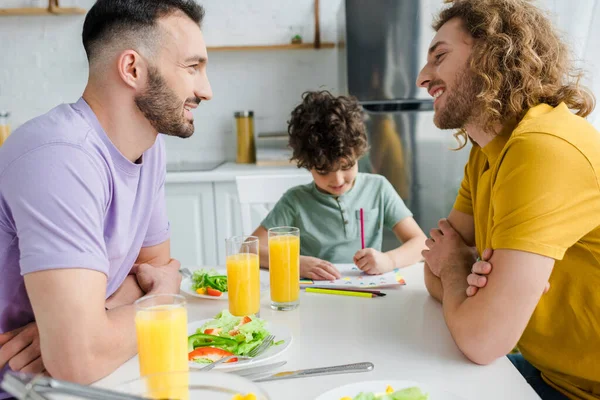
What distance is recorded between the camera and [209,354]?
994 mm

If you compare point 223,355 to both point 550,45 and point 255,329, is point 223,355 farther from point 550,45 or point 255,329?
point 550,45

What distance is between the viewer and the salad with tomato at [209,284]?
53.3 inches

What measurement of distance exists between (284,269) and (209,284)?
23 centimetres

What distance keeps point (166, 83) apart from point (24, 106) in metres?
2.88

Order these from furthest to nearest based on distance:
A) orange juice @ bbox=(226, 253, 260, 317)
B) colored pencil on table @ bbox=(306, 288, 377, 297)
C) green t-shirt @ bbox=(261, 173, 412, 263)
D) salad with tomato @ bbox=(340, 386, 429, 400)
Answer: green t-shirt @ bbox=(261, 173, 412, 263)
colored pencil on table @ bbox=(306, 288, 377, 297)
orange juice @ bbox=(226, 253, 260, 317)
salad with tomato @ bbox=(340, 386, 429, 400)

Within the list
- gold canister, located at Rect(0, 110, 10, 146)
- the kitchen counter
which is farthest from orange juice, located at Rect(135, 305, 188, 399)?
gold canister, located at Rect(0, 110, 10, 146)

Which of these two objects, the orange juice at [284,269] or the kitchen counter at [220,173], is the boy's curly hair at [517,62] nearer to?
the orange juice at [284,269]

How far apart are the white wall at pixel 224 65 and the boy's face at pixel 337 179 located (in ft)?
5.56

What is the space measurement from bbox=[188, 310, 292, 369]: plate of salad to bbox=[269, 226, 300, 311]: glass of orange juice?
5.5 inches

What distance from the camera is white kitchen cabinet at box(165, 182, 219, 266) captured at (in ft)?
10.2

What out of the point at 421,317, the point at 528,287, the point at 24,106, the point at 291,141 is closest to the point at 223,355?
the point at 421,317

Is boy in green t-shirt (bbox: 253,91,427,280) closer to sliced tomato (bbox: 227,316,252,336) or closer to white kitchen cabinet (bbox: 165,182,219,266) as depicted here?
sliced tomato (bbox: 227,316,252,336)

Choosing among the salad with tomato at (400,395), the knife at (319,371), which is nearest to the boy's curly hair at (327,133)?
the knife at (319,371)

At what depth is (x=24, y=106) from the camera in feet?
12.0
